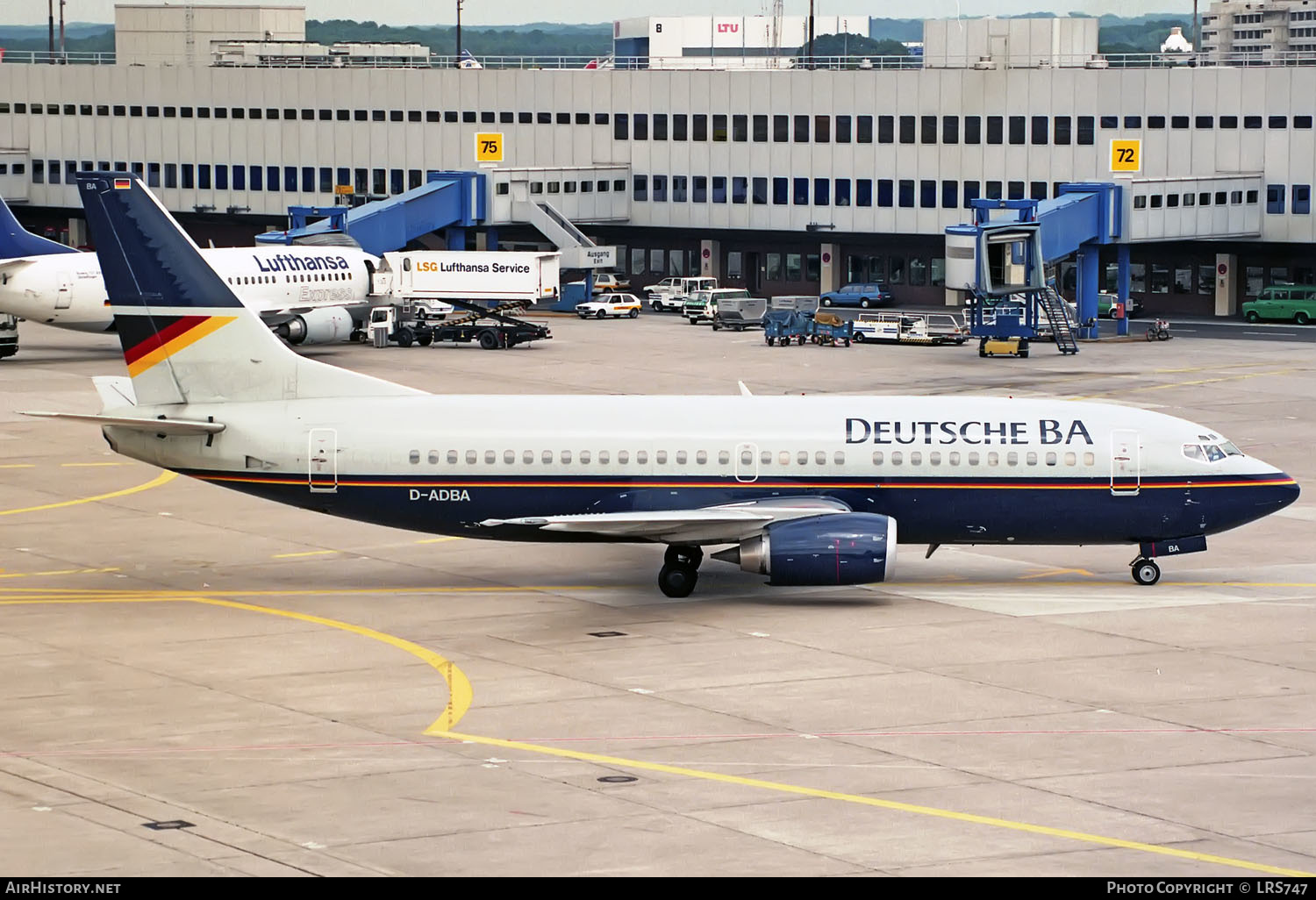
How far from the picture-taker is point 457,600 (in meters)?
46.0

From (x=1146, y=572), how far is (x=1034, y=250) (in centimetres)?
6092

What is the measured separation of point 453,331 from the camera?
353ft

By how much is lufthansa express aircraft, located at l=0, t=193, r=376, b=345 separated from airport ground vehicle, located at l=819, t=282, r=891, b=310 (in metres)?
34.6

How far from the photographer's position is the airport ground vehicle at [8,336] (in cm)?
9775

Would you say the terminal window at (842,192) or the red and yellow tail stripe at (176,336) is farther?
the terminal window at (842,192)

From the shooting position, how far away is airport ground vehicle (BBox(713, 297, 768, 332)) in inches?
4569

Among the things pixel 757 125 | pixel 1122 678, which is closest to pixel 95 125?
pixel 757 125

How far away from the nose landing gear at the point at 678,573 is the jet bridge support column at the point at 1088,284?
71.3 metres

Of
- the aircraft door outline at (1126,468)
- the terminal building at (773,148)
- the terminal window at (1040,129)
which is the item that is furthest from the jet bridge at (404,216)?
the aircraft door outline at (1126,468)

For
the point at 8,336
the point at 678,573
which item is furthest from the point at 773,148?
the point at 678,573

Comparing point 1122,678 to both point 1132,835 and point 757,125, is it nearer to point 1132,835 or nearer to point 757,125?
point 1132,835

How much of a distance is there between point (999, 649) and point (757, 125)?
317ft

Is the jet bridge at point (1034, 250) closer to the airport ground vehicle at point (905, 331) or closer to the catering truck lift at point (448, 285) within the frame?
the airport ground vehicle at point (905, 331)

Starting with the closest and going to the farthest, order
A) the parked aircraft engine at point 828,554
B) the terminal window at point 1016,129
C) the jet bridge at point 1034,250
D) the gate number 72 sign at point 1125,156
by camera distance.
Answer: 1. the parked aircraft engine at point 828,554
2. the jet bridge at point 1034,250
3. the gate number 72 sign at point 1125,156
4. the terminal window at point 1016,129
